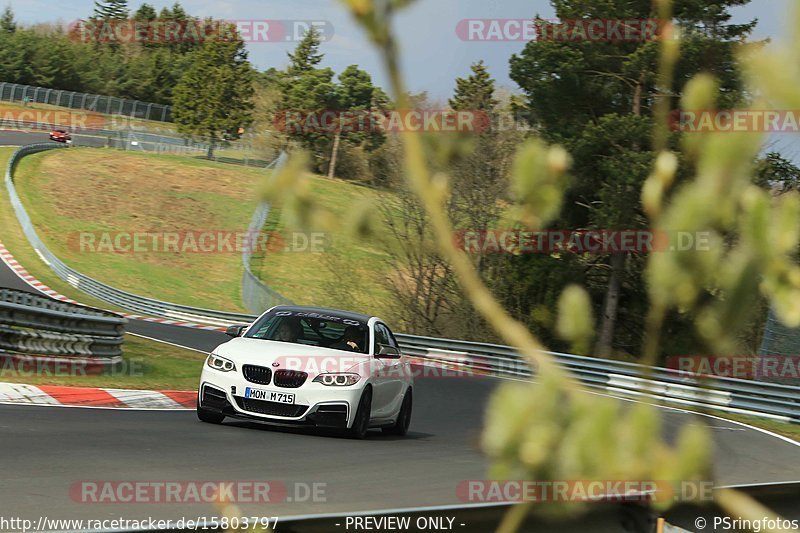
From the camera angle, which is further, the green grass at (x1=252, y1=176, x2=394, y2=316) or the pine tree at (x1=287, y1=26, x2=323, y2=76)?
the pine tree at (x1=287, y1=26, x2=323, y2=76)

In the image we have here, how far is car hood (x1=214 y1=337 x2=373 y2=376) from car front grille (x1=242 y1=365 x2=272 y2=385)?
2.1 inches

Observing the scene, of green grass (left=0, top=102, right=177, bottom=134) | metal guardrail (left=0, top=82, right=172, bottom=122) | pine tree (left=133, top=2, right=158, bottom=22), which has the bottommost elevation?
green grass (left=0, top=102, right=177, bottom=134)

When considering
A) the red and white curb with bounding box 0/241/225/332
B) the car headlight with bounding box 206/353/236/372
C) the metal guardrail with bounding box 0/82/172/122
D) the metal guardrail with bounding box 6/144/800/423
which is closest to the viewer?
the metal guardrail with bounding box 6/144/800/423

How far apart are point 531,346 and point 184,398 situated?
15579mm

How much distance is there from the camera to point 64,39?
116 metres

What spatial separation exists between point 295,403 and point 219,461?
2488 mm

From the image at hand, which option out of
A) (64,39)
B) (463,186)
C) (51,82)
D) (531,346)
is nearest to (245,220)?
(463,186)

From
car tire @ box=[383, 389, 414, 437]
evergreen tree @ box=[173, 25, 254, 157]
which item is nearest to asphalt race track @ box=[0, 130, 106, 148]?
evergreen tree @ box=[173, 25, 254, 157]

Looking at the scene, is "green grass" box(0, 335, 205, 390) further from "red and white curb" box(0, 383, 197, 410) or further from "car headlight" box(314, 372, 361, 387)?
"car headlight" box(314, 372, 361, 387)

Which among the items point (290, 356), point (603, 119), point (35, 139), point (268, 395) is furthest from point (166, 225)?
point (268, 395)

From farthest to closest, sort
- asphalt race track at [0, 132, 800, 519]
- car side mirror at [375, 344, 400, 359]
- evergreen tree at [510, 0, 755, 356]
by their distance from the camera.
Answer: evergreen tree at [510, 0, 755, 356] < car side mirror at [375, 344, 400, 359] < asphalt race track at [0, 132, 800, 519]

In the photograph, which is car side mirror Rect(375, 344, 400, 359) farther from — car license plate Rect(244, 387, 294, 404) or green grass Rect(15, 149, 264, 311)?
green grass Rect(15, 149, 264, 311)

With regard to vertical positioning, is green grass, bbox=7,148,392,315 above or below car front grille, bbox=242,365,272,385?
below

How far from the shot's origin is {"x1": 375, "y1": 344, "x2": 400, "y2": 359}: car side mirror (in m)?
13.2
